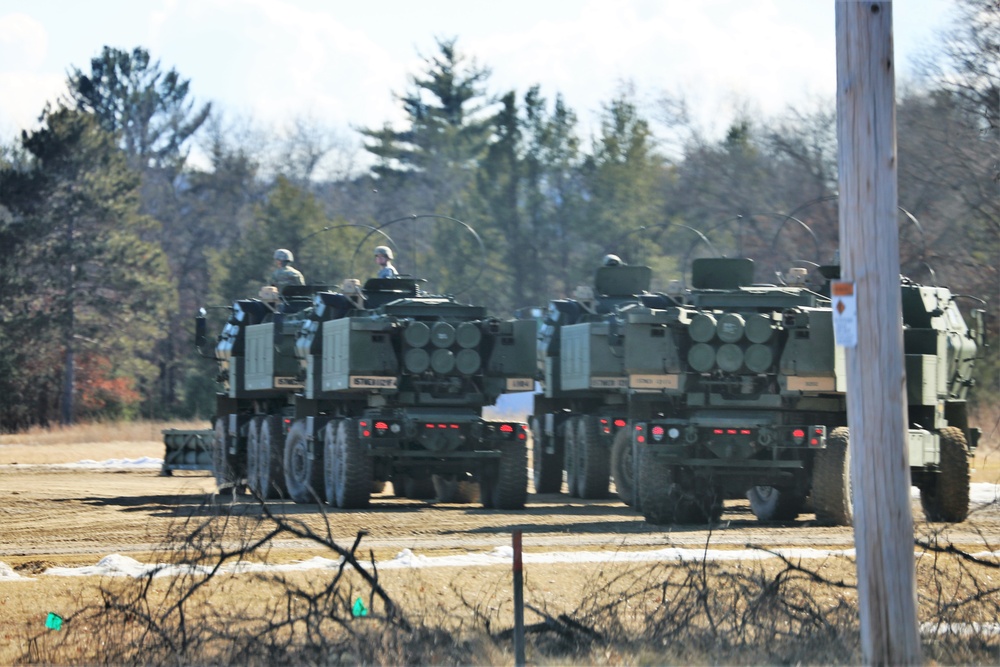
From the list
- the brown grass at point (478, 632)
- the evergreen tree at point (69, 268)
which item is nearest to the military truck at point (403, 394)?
the brown grass at point (478, 632)

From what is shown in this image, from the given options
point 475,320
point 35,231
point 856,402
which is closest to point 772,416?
point 475,320

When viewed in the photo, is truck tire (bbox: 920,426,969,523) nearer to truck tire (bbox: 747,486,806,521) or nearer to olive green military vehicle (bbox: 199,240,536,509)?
truck tire (bbox: 747,486,806,521)

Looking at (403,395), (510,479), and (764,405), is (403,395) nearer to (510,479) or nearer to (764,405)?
(510,479)

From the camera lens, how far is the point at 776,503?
66.3ft

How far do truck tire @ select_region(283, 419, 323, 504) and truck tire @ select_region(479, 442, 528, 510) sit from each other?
2.32 m

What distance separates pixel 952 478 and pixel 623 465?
4.54 meters

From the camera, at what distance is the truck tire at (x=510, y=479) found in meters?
21.5

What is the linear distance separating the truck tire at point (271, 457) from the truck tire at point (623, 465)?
205 inches

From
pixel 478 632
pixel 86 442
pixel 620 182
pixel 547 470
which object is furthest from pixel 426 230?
pixel 478 632

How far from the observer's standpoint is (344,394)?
22.6 m

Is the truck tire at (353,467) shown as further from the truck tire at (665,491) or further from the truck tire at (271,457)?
the truck tire at (665,491)

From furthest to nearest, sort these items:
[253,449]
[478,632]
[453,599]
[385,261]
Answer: [253,449]
[385,261]
[453,599]
[478,632]

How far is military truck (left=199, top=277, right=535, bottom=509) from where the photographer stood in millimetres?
21078

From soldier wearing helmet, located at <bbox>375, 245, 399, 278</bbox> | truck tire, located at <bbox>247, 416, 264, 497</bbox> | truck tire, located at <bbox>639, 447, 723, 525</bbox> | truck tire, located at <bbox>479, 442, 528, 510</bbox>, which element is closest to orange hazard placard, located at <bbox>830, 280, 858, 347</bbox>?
truck tire, located at <bbox>639, 447, 723, 525</bbox>
